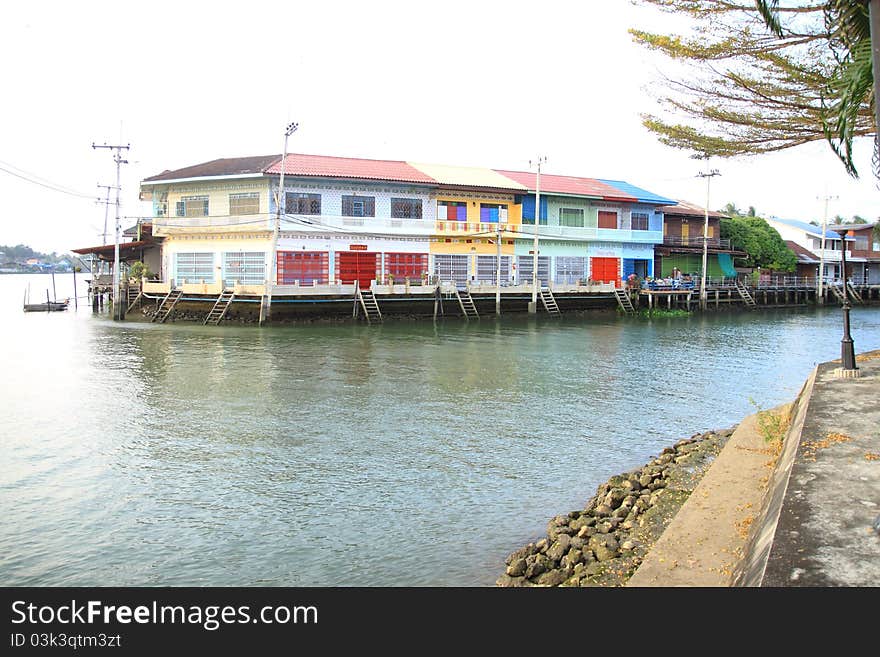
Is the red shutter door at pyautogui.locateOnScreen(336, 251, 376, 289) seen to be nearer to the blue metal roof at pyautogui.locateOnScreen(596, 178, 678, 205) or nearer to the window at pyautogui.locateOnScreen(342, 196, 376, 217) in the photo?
the window at pyautogui.locateOnScreen(342, 196, 376, 217)

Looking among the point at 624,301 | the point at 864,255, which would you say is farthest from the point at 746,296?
the point at 864,255

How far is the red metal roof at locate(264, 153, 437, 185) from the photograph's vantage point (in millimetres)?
39312

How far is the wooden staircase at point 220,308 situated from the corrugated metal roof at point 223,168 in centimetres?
647

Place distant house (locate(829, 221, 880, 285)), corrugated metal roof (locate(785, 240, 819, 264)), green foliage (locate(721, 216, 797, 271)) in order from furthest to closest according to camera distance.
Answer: distant house (locate(829, 221, 880, 285)) < corrugated metal roof (locate(785, 240, 819, 264)) < green foliage (locate(721, 216, 797, 271))

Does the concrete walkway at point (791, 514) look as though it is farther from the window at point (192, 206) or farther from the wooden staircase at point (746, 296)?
the wooden staircase at point (746, 296)

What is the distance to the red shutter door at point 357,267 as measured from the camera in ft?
134

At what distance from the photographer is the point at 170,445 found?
1306 cm

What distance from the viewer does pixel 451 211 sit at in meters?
44.2

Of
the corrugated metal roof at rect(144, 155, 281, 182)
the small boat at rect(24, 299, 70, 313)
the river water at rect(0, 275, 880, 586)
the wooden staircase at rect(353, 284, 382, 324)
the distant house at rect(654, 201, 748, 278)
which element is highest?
the corrugated metal roof at rect(144, 155, 281, 182)

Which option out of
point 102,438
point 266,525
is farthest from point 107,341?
point 266,525

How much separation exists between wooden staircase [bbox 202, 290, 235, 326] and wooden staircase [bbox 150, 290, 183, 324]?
2.67 m

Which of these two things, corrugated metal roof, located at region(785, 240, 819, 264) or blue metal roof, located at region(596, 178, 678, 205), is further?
corrugated metal roof, located at region(785, 240, 819, 264)

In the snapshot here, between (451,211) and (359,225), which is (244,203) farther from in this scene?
(451,211)

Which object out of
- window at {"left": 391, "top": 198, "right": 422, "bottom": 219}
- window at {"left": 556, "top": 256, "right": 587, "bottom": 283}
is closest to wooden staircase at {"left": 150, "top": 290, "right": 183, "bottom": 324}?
window at {"left": 391, "top": 198, "right": 422, "bottom": 219}
